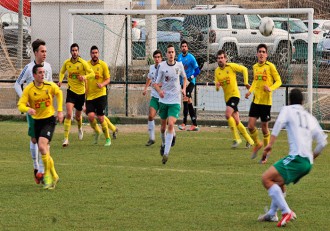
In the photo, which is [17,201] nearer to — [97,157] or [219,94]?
[97,157]

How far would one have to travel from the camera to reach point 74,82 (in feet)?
66.7

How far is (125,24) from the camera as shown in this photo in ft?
84.9

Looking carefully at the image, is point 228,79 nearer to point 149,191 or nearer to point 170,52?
point 170,52

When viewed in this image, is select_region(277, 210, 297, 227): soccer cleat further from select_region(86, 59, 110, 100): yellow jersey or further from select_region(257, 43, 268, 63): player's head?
select_region(86, 59, 110, 100): yellow jersey

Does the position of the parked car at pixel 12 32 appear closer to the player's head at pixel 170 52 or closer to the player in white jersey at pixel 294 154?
the player's head at pixel 170 52

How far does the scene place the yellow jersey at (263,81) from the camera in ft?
60.4

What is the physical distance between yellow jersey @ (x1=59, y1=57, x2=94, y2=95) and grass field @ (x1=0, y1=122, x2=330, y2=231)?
3.88 ft

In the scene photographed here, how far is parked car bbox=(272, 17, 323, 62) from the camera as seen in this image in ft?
82.4

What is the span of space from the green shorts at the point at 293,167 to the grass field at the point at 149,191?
2.02ft

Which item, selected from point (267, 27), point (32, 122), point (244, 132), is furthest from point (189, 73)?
point (32, 122)

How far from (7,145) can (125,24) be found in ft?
22.2

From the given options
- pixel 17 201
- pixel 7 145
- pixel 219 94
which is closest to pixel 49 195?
pixel 17 201

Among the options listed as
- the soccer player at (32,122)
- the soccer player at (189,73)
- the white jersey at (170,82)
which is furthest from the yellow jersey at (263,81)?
the soccer player at (32,122)

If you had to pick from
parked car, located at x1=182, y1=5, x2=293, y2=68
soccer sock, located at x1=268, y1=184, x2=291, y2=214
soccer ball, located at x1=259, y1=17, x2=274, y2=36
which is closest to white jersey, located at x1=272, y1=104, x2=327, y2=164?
soccer sock, located at x1=268, y1=184, x2=291, y2=214
